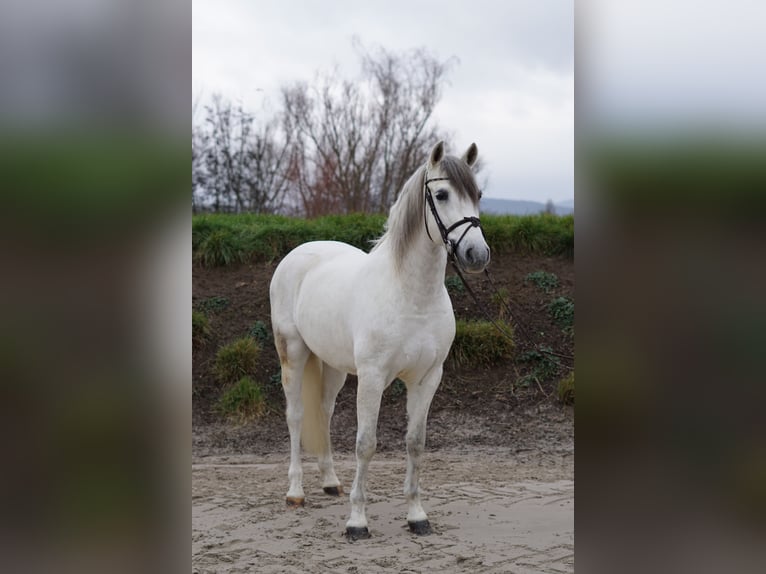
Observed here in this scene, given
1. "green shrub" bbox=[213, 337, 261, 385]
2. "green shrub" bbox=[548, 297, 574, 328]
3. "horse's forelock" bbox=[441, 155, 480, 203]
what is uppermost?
"horse's forelock" bbox=[441, 155, 480, 203]

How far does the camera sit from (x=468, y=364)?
7020mm

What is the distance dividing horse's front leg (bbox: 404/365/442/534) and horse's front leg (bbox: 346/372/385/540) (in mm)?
190

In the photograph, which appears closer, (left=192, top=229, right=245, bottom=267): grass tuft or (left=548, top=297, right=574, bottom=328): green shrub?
(left=548, top=297, right=574, bottom=328): green shrub

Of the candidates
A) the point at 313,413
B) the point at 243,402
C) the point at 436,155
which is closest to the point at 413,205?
the point at 436,155

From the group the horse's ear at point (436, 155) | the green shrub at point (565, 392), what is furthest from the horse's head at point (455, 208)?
the green shrub at point (565, 392)

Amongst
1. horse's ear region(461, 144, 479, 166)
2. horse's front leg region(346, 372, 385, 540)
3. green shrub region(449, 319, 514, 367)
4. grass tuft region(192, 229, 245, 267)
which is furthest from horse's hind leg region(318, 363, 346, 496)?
grass tuft region(192, 229, 245, 267)

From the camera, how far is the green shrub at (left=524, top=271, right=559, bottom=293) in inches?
307

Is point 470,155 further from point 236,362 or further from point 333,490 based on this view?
point 236,362

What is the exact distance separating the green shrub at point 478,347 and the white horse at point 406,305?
3.03m

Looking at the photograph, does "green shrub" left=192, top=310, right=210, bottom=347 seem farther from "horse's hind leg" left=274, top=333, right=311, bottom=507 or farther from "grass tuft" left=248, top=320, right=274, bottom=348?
"horse's hind leg" left=274, top=333, right=311, bottom=507

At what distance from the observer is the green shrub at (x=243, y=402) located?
260 inches

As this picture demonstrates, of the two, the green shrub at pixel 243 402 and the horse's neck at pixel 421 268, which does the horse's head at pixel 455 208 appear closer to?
the horse's neck at pixel 421 268
